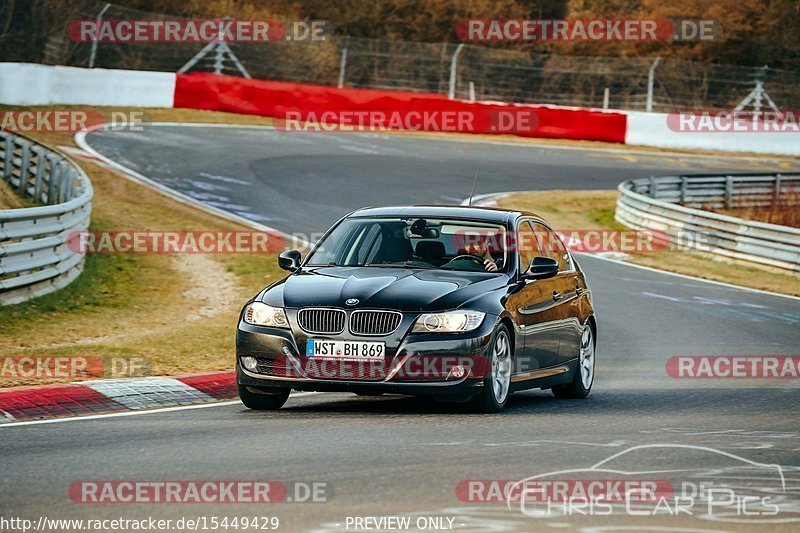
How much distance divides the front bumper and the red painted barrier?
31568mm

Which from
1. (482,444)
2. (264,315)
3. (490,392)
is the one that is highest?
(264,315)

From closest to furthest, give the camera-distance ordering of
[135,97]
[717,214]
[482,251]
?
[482,251]
[717,214]
[135,97]

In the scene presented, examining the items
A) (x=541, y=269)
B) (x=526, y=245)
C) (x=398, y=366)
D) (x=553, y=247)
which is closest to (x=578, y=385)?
(x=553, y=247)

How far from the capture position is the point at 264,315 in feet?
32.8

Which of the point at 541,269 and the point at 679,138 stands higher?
the point at 541,269

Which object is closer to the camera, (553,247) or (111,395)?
(111,395)

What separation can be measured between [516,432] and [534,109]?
3481 cm

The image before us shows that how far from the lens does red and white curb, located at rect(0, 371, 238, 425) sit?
991 centimetres

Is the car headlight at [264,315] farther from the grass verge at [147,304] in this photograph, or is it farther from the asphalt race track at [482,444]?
the grass verge at [147,304]

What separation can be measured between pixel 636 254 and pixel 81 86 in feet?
63.8

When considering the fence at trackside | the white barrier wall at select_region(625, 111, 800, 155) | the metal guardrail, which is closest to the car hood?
the metal guardrail

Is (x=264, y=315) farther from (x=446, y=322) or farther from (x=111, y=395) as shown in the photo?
(x=111, y=395)

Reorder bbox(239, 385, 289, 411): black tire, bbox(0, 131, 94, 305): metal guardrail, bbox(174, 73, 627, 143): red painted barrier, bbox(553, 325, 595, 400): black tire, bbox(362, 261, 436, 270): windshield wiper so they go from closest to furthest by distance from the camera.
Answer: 1. bbox(239, 385, 289, 411): black tire
2. bbox(362, 261, 436, 270): windshield wiper
3. bbox(553, 325, 595, 400): black tire
4. bbox(0, 131, 94, 305): metal guardrail
5. bbox(174, 73, 627, 143): red painted barrier

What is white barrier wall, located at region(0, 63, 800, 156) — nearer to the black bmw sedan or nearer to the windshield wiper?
the black bmw sedan
